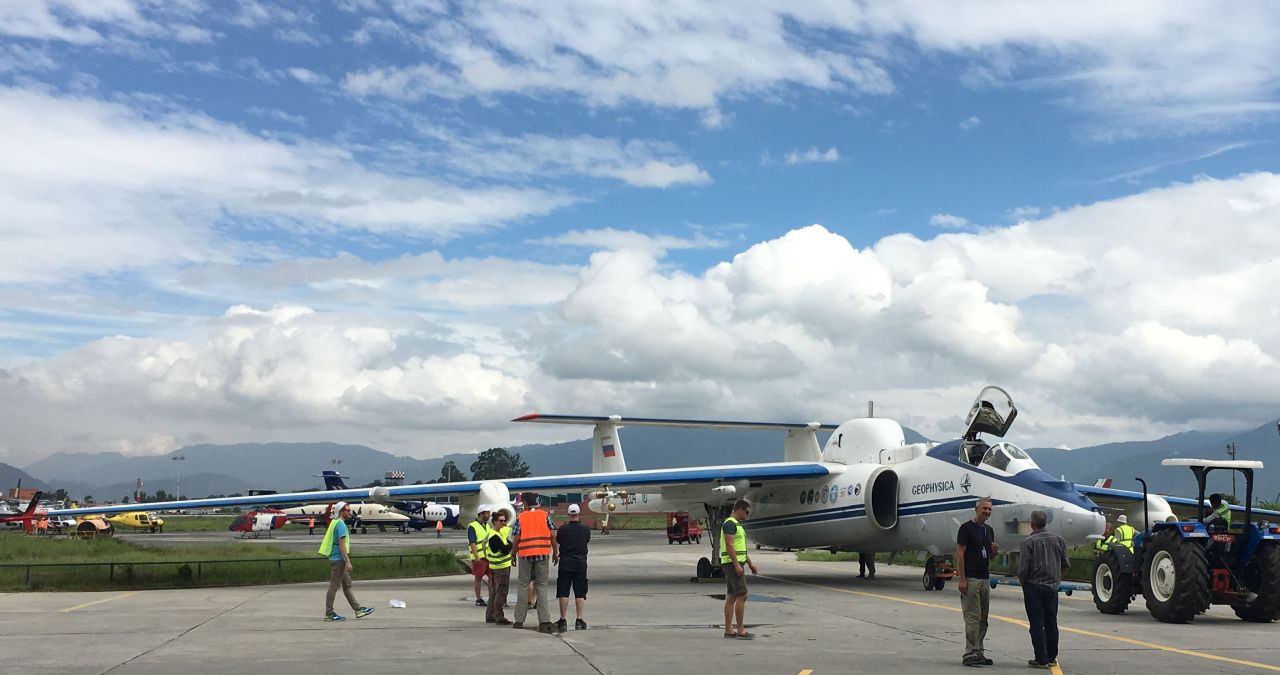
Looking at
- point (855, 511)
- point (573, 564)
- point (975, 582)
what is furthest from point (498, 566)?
point (855, 511)

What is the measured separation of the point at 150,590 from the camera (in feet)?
72.8

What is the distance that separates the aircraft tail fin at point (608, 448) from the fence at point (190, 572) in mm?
6482

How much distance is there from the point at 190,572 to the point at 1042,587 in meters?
19.2

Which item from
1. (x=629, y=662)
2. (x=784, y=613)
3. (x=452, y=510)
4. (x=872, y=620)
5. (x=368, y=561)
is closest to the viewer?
(x=629, y=662)

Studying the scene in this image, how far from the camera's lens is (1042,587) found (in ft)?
36.2

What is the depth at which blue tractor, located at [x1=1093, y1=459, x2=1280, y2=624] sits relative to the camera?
14789 millimetres

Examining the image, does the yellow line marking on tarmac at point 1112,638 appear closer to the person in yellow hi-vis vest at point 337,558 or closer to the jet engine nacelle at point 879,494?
the jet engine nacelle at point 879,494

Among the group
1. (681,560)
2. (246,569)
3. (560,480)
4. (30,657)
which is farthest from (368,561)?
(30,657)

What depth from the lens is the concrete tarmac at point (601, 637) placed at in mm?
10922

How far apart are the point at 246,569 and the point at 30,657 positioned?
14.4 metres

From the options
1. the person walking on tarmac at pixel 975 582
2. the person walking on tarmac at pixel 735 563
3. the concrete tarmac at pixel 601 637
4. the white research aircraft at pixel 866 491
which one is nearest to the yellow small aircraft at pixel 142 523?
the white research aircraft at pixel 866 491

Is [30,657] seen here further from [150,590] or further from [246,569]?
[246,569]

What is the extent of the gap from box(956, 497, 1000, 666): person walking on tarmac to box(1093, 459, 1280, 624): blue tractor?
15.0 feet

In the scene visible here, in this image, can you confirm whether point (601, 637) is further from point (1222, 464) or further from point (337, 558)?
point (1222, 464)
